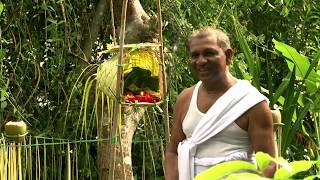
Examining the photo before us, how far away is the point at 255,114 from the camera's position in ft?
6.66

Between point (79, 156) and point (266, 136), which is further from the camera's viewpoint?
point (79, 156)

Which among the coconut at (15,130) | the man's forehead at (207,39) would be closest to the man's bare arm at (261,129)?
the man's forehead at (207,39)

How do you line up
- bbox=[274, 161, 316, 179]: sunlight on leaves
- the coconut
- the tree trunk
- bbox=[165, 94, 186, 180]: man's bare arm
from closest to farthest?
bbox=[274, 161, 316, 179]: sunlight on leaves
bbox=[165, 94, 186, 180]: man's bare arm
the coconut
the tree trunk

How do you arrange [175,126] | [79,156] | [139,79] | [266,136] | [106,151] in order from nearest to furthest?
[266,136]
[175,126]
[139,79]
[106,151]
[79,156]

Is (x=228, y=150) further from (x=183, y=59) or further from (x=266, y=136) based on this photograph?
(x=183, y=59)

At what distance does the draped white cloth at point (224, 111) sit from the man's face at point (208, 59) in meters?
0.07

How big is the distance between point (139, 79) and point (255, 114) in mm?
986

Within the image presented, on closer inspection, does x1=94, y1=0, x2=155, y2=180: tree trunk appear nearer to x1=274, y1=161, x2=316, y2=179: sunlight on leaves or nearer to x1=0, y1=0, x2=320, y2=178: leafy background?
x1=0, y1=0, x2=320, y2=178: leafy background

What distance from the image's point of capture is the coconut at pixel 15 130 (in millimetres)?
2672

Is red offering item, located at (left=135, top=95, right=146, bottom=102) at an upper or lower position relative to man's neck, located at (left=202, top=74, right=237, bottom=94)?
lower

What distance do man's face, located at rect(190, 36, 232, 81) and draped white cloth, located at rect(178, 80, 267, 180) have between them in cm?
7

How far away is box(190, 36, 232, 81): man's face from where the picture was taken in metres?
2.07

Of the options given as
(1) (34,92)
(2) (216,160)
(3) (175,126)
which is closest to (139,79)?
(3) (175,126)

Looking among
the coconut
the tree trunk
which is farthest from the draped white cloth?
the tree trunk
